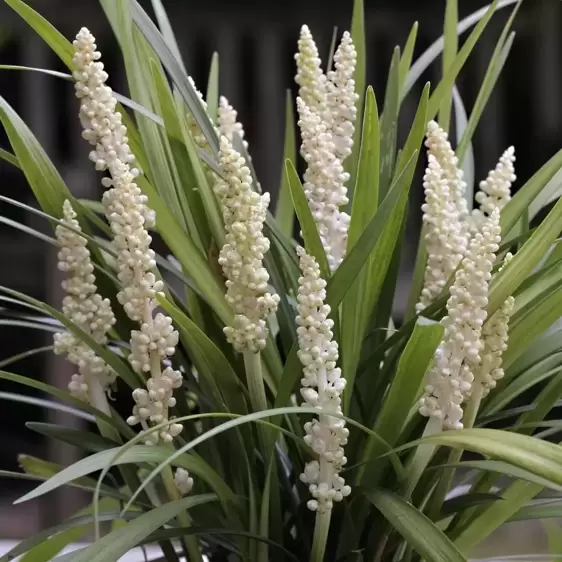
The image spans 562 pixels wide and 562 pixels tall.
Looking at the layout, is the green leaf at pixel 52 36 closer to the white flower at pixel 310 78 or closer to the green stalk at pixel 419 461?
the white flower at pixel 310 78

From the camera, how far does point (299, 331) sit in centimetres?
29

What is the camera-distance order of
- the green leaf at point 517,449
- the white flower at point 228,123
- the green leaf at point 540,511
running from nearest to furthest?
the green leaf at point 517,449
the green leaf at point 540,511
the white flower at point 228,123

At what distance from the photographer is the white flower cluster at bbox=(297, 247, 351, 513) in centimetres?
28

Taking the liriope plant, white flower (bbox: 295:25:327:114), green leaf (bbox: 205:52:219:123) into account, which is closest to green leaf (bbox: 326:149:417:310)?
the liriope plant

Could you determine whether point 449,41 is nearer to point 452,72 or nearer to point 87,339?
point 452,72

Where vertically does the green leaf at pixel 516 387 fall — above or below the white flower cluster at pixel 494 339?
below

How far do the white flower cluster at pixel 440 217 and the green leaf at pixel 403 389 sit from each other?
8 cm

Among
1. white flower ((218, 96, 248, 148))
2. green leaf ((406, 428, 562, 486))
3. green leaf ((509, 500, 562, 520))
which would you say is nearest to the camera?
green leaf ((406, 428, 562, 486))

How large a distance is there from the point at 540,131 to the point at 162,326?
32.8 inches

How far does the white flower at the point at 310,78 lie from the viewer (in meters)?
0.40

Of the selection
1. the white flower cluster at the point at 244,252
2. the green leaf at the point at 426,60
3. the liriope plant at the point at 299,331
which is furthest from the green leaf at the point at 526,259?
the green leaf at the point at 426,60

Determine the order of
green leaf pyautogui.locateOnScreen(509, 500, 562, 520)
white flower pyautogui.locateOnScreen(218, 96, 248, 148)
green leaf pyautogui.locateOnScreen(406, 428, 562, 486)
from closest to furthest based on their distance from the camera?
1. green leaf pyautogui.locateOnScreen(406, 428, 562, 486)
2. green leaf pyautogui.locateOnScreen(509, 500, 562, 520)
3. white flower pyautogui.locateOnScreen(218, 96, 248, 148)

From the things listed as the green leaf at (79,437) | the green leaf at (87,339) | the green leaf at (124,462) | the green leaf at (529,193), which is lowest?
the green leaf at (124,462)

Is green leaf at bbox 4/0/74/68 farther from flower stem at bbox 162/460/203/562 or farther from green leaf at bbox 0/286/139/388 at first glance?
flower stem at bbox 162/460/203/562
